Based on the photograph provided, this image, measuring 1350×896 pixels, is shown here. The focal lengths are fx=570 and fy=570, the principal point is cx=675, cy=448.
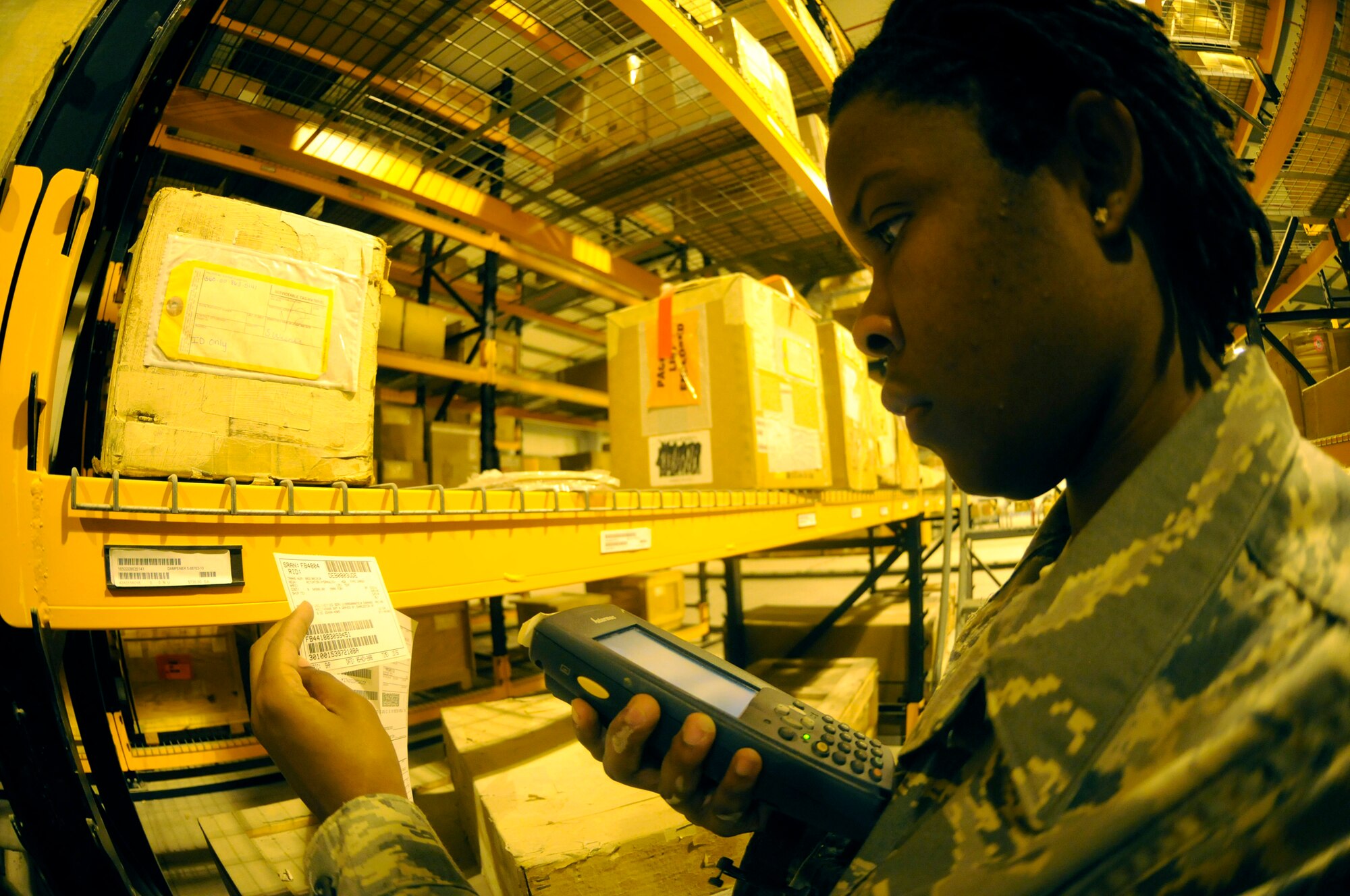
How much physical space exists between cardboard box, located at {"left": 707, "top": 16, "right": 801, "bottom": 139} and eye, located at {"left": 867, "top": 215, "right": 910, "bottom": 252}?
115 centimetres

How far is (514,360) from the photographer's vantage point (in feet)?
9.69

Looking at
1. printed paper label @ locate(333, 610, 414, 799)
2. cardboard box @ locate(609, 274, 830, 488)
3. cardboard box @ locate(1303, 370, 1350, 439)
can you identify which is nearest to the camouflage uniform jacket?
printed paper label @ locate(333, 610, 414, 799)

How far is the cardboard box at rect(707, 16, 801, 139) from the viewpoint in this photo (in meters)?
1.34

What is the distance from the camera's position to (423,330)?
228 centimetres

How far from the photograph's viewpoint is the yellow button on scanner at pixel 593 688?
52cm

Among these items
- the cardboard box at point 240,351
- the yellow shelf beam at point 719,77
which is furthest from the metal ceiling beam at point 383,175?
the yellow shelf beam at point 719,77

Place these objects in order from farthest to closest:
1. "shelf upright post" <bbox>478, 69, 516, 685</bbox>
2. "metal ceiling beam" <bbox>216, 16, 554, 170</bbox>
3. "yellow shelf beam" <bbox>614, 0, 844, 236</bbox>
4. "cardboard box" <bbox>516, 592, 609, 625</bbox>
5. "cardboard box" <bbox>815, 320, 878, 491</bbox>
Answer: "shelf upright post" <bbox>478, 69, 516, 685</bbox>, "cardboard box" <bbox>516, 592, 609, 625</bbox>, "cardboard box" <bbox>815, 320, 878, 491</bbox>, "metal ceiling beam" <bbox>216, 16, 554, 170</bbox>, "yellow shelf beam" <bbox>614, 0, 844, 236</bbox>

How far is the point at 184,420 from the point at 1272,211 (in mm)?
3528

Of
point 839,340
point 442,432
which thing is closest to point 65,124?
point 839,340

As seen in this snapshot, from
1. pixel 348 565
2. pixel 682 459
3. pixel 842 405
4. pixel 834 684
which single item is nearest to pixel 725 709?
pixel 348 565

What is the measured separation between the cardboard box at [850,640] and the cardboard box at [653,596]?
1.20 ft

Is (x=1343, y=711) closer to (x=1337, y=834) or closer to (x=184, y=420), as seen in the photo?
(x=1337, y=834)

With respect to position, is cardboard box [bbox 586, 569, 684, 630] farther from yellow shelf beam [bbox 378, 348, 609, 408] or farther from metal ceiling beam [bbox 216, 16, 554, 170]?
metal ceiling beam [bbox 216, 16, 554, 170]

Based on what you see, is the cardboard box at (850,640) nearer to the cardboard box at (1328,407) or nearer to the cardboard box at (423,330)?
the cardboard box at (1328,407)
